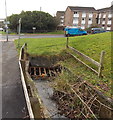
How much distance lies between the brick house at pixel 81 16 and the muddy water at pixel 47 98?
4382cm

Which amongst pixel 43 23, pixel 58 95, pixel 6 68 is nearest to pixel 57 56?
pixel 6 68

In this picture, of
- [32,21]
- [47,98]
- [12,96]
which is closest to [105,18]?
[32,21]

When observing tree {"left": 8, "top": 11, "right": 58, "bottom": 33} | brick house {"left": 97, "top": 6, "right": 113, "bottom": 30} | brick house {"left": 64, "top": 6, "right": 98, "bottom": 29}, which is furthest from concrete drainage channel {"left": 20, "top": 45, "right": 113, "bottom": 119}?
brick house {"left": 97, "top": 6, "right": 113, "bottom": 30}

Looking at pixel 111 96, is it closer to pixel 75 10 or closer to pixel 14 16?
pixel 14 16

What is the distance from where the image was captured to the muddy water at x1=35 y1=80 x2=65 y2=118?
206 inches

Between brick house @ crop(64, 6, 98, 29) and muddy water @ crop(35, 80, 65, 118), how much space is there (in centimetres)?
4382

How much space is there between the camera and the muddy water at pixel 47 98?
5223 millimetres

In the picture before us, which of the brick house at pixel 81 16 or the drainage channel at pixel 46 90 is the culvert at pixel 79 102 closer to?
the drainage channel at pixel 46 90

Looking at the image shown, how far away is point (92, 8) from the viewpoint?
166ft

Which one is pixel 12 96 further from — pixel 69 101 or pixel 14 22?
pixel 14 22

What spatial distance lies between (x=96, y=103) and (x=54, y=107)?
1873mm

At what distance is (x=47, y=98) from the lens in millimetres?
6359

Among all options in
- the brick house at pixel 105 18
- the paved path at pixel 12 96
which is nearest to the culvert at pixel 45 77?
the paved path at pixel 12 96

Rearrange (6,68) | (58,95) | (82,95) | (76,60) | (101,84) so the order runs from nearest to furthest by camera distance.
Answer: (82,95) < (101,84) < (58,95) < (6,68) < (76,60)
